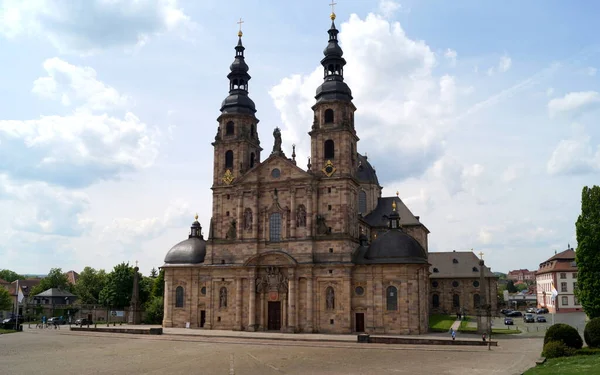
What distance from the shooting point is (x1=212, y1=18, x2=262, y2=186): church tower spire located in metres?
63.6

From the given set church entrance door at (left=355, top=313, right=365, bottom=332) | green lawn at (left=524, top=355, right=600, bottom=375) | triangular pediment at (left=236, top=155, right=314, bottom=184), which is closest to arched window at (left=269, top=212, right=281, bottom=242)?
triangular pediment at (left=236, top=155, right=314, bottom=184)

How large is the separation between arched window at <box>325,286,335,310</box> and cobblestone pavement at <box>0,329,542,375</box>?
9.25 metres

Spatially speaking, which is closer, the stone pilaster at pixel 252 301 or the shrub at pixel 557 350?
the shrub at pixel 557 350

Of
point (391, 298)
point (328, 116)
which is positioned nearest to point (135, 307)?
point (391, 298)

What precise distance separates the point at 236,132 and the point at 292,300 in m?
20.9

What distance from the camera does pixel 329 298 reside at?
55.7m

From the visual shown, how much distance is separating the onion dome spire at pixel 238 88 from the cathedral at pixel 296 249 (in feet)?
0.55

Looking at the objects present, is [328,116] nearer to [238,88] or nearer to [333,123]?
[333,123]

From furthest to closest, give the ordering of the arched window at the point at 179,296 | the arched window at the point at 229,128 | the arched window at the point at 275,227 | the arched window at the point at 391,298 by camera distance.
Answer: the arched window at the point at 229,128 → the arched window at the point at 179,296 → the arched window at the point at 275,227 → the arched window at the point at 391,298

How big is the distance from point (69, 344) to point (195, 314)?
1864cm

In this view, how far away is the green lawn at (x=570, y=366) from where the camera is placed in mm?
23828

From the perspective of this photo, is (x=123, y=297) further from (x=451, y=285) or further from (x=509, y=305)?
(x=509, y=305)

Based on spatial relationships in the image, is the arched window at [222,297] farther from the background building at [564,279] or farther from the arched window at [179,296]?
the background building at [564,279]

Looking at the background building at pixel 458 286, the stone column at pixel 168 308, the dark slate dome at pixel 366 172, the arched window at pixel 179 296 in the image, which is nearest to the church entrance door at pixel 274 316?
the arched window at pixel 179 296
